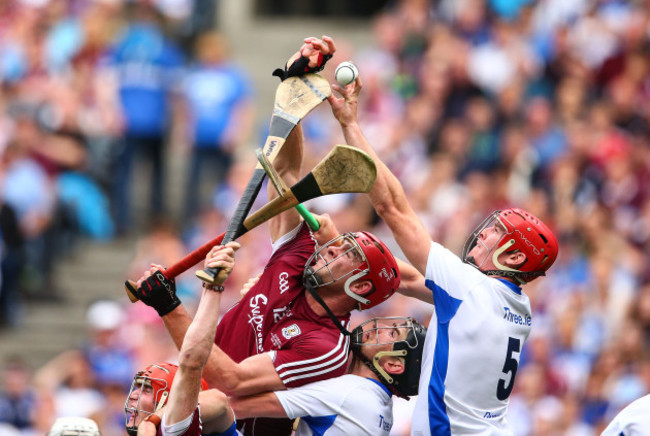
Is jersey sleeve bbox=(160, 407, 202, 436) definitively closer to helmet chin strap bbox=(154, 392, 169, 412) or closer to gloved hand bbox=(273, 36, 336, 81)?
helmet chin strap bbox=(154, 392, 169, 412)

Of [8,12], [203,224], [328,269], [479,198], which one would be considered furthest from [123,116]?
[328,269]

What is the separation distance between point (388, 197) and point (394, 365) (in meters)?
0.88

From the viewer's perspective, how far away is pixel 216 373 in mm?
5910

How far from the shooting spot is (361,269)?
613 cm

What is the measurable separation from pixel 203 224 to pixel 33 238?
189 centimetres

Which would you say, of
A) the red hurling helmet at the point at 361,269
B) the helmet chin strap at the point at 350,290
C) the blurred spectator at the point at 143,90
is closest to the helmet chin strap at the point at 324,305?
the red hurling helmet at the point at 361,269

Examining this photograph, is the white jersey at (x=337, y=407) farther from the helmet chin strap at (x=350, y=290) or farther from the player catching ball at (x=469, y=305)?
the helmet chin strap at (x=350, y=290)

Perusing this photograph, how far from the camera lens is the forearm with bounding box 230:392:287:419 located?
601 centimetres

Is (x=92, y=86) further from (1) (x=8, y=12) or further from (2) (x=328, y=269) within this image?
(2) (x=328, y=269)

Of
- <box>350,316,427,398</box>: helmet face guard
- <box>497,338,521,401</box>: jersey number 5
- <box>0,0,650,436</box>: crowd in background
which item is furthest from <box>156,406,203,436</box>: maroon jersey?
<box>0,0,650,436</box>: crowd in background

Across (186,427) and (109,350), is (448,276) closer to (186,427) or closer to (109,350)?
(186,427)

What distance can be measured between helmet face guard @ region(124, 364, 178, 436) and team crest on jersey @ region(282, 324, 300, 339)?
0.61m

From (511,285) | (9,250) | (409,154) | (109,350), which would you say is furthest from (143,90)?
(511,285)

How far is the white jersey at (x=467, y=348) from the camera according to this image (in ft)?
19.5
